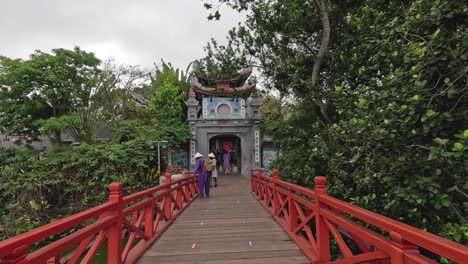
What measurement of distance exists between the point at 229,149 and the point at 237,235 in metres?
15.2

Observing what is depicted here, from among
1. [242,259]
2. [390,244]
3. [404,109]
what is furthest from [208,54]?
[390,244]

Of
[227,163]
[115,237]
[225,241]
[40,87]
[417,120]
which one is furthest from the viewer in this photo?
[227,163]

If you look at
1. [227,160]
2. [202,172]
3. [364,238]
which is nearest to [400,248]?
[364,238]

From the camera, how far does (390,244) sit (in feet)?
6.63

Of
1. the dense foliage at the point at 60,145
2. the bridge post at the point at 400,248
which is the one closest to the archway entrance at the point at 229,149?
the dense foliage at the point at 60,145

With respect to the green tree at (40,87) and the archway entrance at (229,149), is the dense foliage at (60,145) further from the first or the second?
the archway entrance at (229,149)

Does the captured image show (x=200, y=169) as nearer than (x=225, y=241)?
No

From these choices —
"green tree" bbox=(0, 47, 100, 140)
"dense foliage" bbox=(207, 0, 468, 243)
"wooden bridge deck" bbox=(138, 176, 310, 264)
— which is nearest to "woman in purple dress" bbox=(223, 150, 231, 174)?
"green tree" bbox=(0, 47, 100, 140)

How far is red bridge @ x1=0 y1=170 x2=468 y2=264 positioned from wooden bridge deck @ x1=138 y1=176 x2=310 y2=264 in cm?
1

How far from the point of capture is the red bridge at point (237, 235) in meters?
1.90

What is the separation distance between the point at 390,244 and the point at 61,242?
2254 mm

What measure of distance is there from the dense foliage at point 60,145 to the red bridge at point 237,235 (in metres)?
4.34

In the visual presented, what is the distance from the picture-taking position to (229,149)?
20.2 m

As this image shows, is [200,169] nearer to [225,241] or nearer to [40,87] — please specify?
[225,241]
